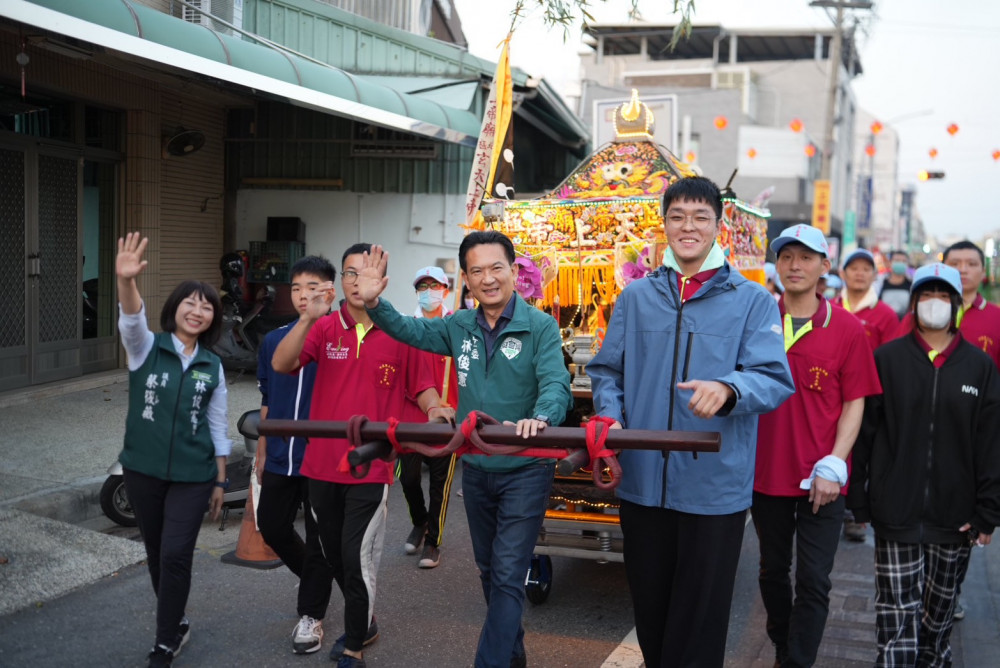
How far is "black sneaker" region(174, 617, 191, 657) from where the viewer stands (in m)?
4.31

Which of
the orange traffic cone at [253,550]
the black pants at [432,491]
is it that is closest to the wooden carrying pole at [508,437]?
the orange traffic cone at [253,550]

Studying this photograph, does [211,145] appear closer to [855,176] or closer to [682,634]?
[682,634]

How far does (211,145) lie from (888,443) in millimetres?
11467

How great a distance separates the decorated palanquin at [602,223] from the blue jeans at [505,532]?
288 centimetres

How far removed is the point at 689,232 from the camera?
334cm

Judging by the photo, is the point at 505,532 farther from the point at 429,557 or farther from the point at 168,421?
the point at 429,557

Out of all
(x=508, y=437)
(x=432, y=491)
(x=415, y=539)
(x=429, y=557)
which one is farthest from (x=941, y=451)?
(x=415, y=539)

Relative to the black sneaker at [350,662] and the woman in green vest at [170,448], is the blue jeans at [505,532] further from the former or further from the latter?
the woman in green vest at [170,448]

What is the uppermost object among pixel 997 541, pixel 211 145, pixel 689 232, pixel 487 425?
pixel 211 145

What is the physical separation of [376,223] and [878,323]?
8322mm

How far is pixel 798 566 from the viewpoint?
163 inches

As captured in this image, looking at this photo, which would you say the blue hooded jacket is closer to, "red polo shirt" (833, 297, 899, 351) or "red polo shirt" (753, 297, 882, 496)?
"red polo shirt" (753, 297, 882, 496)

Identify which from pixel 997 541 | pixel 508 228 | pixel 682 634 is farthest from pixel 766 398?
pixel 997 541

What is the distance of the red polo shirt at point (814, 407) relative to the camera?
4074 millimetres
